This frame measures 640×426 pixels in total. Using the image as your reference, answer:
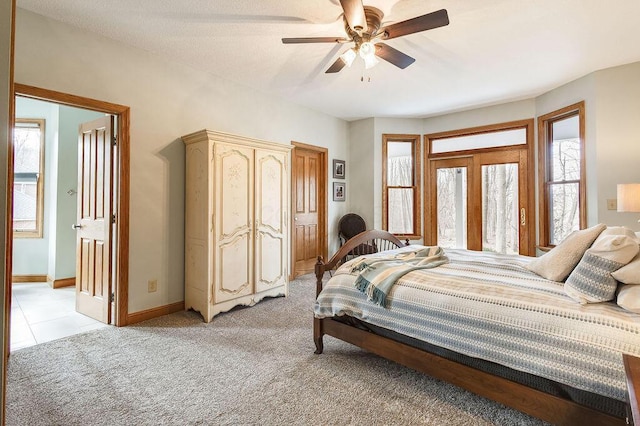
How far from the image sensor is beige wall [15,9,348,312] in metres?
2.52

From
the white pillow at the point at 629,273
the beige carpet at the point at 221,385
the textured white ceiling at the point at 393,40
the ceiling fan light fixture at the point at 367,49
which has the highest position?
the textured white ceiling at the point at 393,40

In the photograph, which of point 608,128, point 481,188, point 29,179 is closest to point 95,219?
point 29,179

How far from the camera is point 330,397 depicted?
1847 millimetres

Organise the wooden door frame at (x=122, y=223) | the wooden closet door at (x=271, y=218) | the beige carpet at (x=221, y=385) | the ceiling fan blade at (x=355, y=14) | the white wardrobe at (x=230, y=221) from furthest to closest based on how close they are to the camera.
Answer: the wooden closet door at (x=271, y=218) → the white wardrobe at (x=230, y=221) → the wooden door frame at (x=122, y=223) → the ceiling fan blade at (x=355, y=14) → the beige carpet at (x=221, y=385)

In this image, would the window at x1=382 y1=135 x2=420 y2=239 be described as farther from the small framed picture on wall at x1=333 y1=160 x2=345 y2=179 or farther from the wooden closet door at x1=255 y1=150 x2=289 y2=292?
the wooden closet door at x1=255 y1=150 x2=289 y2=292

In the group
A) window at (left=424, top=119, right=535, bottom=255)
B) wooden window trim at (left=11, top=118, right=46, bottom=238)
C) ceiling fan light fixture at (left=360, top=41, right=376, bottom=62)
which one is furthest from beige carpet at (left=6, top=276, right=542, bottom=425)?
window at (left=424, top=119, right=535, bottom=255)

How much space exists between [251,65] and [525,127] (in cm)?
400

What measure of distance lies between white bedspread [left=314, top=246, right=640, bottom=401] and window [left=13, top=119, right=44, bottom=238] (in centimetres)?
509

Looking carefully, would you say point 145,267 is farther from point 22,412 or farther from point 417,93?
point 417,93

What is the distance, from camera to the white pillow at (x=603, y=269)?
1441 mm

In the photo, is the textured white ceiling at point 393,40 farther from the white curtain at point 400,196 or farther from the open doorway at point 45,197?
the open doorway at point 45,197

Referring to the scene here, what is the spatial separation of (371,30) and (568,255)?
2044 millimetres

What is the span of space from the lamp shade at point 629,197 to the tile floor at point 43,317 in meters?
4.94

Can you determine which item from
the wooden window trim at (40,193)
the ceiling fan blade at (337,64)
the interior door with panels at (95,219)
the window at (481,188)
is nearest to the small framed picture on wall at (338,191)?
the window at (481,188)
